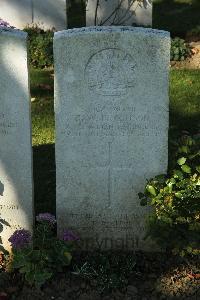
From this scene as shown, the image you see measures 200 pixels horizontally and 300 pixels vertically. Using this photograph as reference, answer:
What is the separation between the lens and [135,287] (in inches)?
182

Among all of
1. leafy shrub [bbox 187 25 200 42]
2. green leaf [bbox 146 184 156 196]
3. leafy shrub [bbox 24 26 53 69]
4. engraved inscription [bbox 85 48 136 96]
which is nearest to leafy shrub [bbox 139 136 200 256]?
green leaf [bbox 146 184 156 196]

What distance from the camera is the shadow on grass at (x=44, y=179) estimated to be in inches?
226

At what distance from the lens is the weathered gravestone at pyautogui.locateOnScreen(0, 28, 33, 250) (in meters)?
4.44

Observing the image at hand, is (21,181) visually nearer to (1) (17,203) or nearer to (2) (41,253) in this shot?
(1) (17,203)

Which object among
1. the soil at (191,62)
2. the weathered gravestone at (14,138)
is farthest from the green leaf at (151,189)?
the soil at (191,62)

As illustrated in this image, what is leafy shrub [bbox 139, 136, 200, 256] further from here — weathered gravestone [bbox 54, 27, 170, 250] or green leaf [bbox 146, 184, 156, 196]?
weathered gravestone [bbox 54, 27, 170, 250]

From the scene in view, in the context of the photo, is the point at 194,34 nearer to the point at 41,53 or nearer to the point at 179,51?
the point at 179,51

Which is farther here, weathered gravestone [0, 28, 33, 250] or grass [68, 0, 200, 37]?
grass [68, 0, 200, 37]

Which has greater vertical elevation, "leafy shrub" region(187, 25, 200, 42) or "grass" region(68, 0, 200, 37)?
"grass" region(68, 0, 200, 37)

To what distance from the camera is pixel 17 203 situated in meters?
4.86

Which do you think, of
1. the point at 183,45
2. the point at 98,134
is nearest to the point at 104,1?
the point at 183,45

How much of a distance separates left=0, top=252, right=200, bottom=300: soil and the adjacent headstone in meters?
7.18

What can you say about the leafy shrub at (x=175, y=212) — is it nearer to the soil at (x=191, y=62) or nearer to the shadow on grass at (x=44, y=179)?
the shadow on grass at (x=44, y=179)

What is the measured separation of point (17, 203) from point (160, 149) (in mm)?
1171
